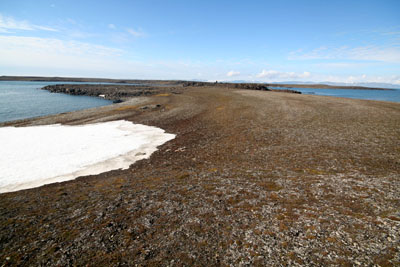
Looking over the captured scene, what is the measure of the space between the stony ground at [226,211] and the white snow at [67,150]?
105 inches

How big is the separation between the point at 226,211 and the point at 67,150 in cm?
2266

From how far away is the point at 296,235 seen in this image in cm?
851

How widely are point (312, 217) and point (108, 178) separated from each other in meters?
15.2

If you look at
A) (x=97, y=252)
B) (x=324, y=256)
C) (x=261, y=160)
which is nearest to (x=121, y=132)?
(x=261, y=160)

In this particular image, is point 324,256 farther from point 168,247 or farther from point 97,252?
point 97,252

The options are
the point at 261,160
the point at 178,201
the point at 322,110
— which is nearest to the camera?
the point at 178,201

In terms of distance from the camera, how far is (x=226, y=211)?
10500 millimetres

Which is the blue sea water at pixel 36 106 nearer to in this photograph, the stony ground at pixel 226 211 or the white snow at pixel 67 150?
→ the white snow at pixel 67 150

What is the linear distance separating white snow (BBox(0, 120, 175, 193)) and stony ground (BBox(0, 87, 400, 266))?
2.67 metres

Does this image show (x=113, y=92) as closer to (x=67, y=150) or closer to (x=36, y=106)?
(x=36, y=106)

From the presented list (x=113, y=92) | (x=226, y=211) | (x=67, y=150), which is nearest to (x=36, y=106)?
(x=113, y=92)

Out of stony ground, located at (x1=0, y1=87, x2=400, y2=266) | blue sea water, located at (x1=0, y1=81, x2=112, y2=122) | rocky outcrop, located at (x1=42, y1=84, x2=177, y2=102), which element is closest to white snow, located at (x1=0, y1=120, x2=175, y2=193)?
stony ground, located at (x1=0, y1=87, x2=400, y2=266)

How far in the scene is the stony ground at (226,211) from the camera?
7.74 meters

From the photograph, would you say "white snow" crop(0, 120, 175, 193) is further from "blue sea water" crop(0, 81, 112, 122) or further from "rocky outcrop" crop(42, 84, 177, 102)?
"rocky outcrop" crop(42, 84, 177, 102)
